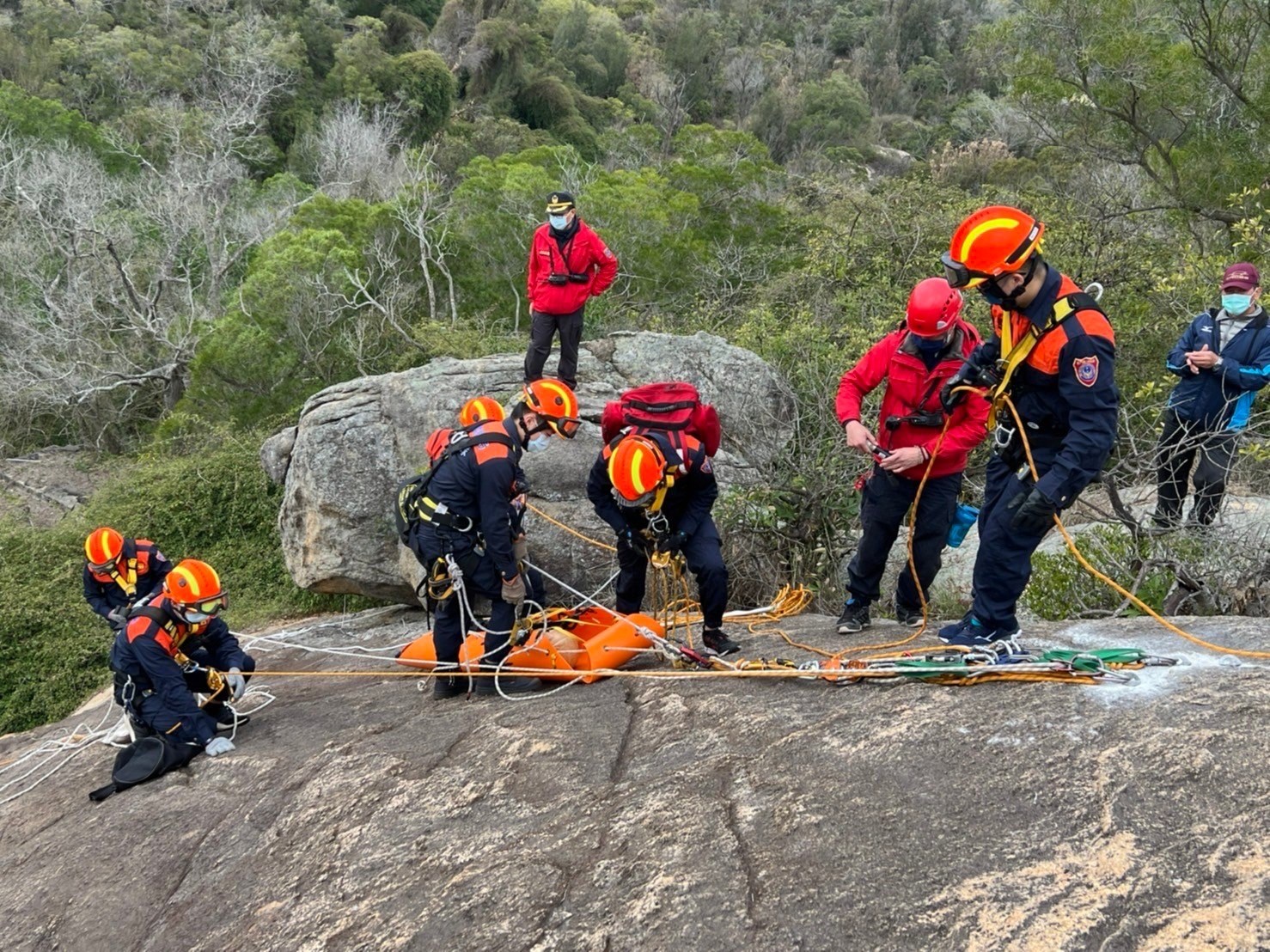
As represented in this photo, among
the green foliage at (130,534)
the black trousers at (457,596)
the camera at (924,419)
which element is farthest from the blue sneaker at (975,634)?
the green foliage at (130,534)

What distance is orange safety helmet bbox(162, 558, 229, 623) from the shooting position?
554cm

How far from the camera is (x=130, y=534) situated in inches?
528

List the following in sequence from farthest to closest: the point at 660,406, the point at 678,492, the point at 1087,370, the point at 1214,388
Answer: the point at 1214,388
the point at 678,492
the point at 660,406
the point at 1087,370

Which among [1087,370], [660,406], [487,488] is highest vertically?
[1087,370]

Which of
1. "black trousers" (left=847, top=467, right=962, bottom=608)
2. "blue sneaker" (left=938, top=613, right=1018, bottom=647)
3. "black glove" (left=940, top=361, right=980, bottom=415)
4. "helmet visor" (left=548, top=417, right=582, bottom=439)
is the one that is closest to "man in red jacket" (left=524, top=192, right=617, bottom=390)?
"helmet visor" (left=548, top=417, right=582, bottom=439)

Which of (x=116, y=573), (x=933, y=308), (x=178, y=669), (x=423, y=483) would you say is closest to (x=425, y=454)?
(x=116, y=573)

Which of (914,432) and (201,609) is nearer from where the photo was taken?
(914,432)

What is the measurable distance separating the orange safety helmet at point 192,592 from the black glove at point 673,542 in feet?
9.07

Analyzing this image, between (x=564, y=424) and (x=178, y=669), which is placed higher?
(x=564, y=424)

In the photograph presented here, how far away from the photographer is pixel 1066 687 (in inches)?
144

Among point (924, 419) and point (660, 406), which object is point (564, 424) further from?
point (924, 419)

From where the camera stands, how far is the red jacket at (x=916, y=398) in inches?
193

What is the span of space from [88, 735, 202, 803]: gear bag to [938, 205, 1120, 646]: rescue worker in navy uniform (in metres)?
4.45

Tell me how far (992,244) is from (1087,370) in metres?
0.68
